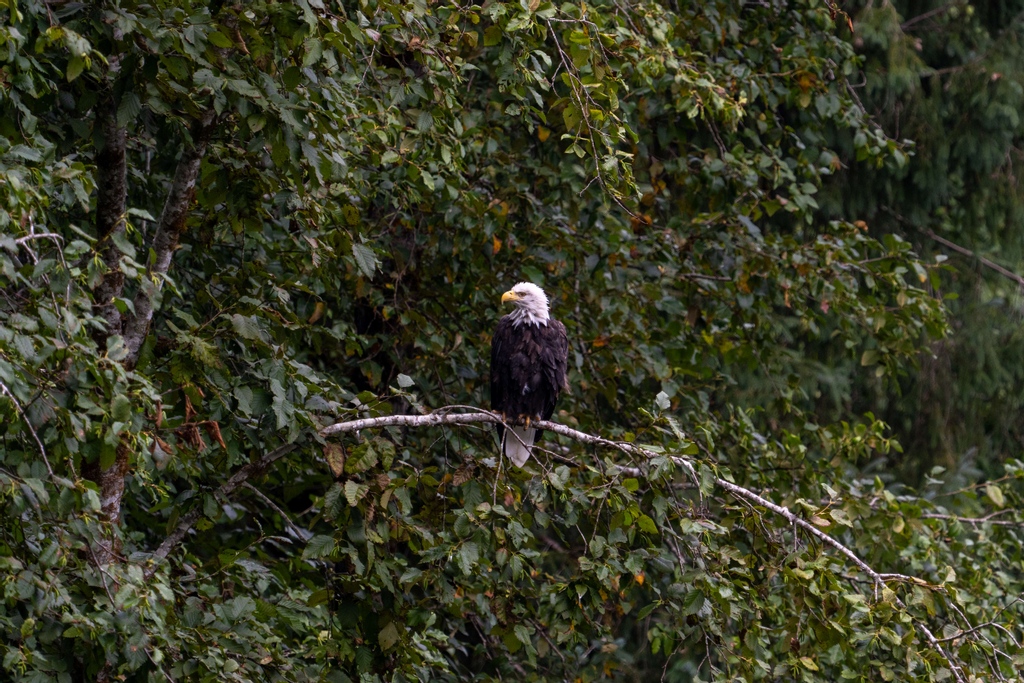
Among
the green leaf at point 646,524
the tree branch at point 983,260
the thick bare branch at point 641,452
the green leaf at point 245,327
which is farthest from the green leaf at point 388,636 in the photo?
the tree branch at point 983,260

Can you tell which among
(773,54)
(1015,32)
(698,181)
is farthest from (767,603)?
(1015,32)

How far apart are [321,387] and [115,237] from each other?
1071mm

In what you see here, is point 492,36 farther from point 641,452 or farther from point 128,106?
point 641,452

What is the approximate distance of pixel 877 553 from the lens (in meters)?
4.04

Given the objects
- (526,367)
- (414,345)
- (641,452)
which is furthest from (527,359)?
(641,452)

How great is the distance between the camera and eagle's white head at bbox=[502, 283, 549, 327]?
15.4 ft

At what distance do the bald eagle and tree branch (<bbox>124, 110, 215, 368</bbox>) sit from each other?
1.49 metres

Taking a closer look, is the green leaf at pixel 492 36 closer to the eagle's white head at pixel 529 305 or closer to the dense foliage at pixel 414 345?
the dense foliage at pixel 414 345

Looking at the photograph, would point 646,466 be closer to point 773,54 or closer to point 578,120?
point 578,120

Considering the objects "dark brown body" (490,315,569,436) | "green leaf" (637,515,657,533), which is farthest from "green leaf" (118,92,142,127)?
"dark brown body" (490,315,569,436)

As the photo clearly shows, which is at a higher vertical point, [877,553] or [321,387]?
[321,387]

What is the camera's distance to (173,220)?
3.56 m

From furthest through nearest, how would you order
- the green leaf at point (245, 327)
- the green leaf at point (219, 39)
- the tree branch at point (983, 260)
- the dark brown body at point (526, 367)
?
1. the tree branch at point (983, 260)
2. the dark brown body at point (526, 367)
3. the green leaf at point (245, 327)
4. the green leaf at point (219, 39)

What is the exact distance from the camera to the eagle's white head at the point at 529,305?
469 centimetres
